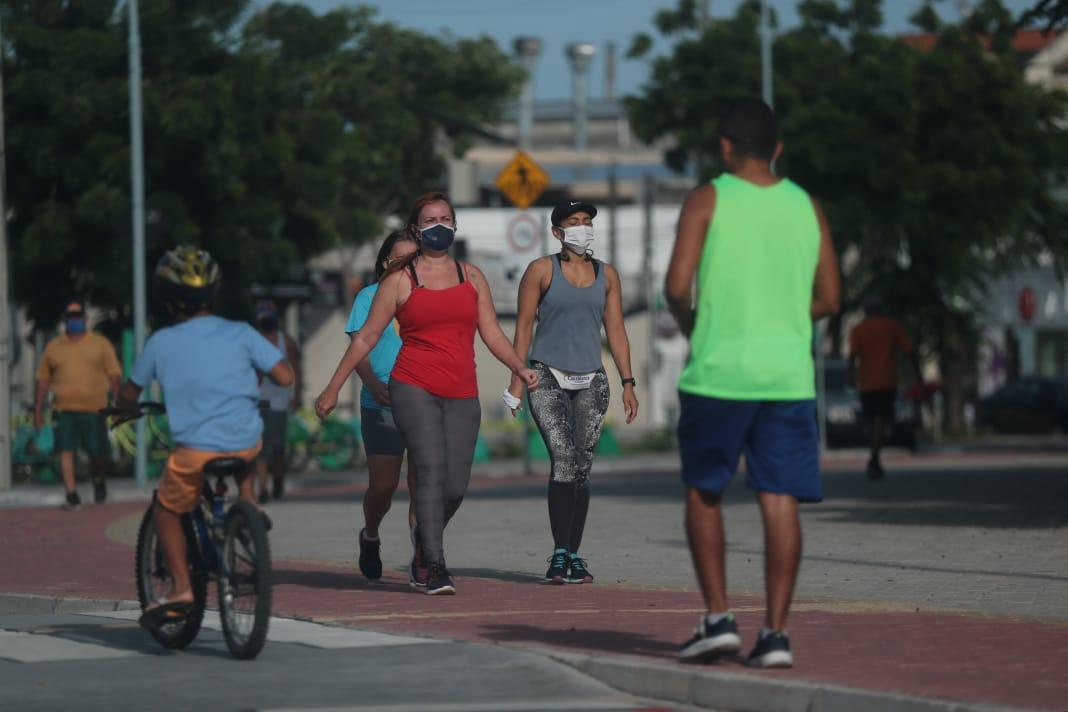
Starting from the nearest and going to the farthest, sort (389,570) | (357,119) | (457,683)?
(457,683)
(389,570)
(357,119)

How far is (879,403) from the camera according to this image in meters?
22.9

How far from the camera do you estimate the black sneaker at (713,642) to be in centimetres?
788

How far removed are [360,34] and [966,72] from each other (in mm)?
12785

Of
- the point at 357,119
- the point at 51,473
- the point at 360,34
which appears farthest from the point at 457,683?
the point at 360,34

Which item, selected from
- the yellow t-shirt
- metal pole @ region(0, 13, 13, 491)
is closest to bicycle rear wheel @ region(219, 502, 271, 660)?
the yellow t-shirt

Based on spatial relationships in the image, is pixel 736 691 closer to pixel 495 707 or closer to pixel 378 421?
pixel 495 707

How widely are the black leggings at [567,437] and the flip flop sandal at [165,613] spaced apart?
2965 millimetres

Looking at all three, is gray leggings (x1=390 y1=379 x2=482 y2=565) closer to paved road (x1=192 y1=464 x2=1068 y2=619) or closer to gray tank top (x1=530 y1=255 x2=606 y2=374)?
gray tank top (x1=530 y1=255 x2=606 y2=374)

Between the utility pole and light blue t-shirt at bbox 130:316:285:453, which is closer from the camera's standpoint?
light blue t-shirt at bbox 130:316:285:453

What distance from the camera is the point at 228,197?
32625 mm

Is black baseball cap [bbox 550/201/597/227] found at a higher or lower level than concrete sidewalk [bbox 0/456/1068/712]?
higher

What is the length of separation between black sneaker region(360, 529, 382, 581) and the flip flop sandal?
2.93 metres

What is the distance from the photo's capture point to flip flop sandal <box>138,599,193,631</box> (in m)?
8.95

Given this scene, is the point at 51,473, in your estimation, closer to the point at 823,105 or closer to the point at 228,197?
the point at 228,197
